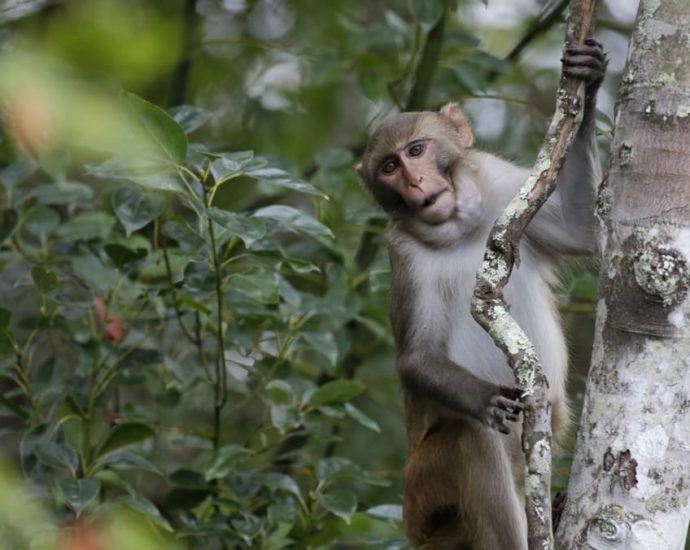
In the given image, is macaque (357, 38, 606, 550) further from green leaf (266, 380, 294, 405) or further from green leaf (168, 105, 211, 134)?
green leaf (168, 105, 211, 134)

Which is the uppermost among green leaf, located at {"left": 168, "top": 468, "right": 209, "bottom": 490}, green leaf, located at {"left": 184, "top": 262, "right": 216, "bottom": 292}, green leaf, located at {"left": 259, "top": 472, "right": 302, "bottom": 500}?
green leaf, located at {"left": 184, "top": 262, "right": 216, "bottom": 292}

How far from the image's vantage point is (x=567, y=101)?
11.5 ft

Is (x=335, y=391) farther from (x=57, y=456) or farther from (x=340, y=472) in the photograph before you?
(x=57, y=456)

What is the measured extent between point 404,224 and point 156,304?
1.51 metres

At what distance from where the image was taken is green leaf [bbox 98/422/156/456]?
4938 millimetres

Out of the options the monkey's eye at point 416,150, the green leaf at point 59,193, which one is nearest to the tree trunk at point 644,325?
the monkey's eye at point 416,150

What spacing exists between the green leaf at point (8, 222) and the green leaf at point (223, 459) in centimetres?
143

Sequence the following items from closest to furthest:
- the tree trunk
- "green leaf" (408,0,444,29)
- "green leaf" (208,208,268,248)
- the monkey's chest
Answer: the tree trunk, "green leaf" (208,208,268,248), the monkey's chest, "green leaf" (408,0,444,29)

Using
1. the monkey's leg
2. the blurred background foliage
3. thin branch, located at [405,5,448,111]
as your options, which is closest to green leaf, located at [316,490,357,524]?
the blurred background foliage

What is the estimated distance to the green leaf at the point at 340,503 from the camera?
4805mm

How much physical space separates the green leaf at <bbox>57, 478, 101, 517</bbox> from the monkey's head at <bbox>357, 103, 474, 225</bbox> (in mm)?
1685

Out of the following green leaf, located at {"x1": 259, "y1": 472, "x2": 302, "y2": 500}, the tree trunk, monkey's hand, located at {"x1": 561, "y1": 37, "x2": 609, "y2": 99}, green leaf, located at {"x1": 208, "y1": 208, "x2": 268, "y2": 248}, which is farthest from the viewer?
green leaf, located at {"x1": 259, "y1": 472, "x2": 302, "y2": 500}

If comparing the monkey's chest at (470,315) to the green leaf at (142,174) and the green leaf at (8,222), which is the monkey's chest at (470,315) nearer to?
the green leaf at (142,174)

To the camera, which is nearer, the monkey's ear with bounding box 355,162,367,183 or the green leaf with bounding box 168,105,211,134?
the green leaf with bounding box 168,105,211,134
